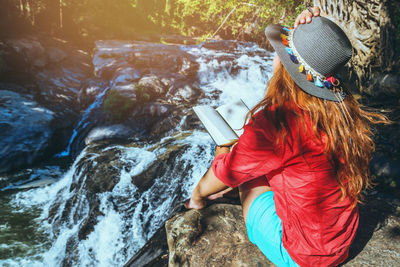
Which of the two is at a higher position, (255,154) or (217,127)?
(255,154)

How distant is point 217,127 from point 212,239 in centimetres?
102

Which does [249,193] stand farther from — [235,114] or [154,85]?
[154,85]

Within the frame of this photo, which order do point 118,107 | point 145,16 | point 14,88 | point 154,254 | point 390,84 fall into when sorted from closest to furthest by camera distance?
1. point 154,254
2. point 390,84
3. point 118,107
4. point 14,88
5. point 145,16

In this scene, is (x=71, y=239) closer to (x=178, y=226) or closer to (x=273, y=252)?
(x=178, y=226)

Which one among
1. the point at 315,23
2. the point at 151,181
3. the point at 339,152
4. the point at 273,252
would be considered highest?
the point at 315,23

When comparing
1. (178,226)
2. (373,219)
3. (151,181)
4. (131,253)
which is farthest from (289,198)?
(151,181)

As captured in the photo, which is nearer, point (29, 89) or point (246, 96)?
point (29, 89)

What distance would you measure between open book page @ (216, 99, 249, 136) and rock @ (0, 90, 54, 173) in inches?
185

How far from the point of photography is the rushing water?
9.95ft

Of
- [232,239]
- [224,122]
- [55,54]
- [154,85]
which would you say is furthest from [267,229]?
[55,54]

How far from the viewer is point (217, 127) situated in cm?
218

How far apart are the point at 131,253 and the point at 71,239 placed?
3.25ft

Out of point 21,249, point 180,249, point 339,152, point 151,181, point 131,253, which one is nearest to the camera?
point 339,152

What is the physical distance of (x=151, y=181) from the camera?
367cm
